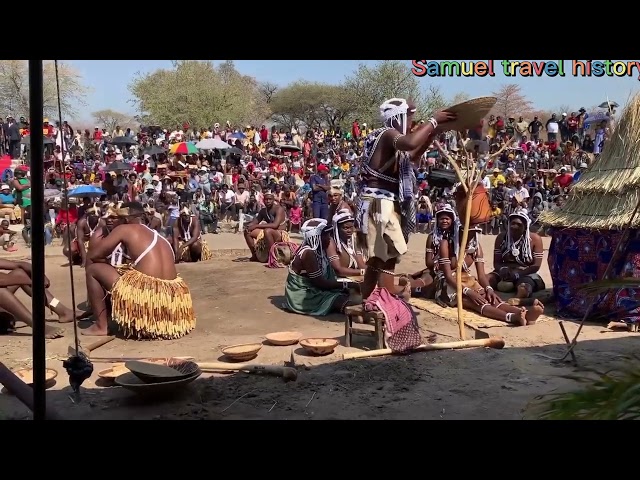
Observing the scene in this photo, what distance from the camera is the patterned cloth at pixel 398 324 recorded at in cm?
527

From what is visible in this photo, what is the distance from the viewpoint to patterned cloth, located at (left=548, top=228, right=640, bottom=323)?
20.4 ft

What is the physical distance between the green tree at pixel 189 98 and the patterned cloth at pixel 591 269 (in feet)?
115

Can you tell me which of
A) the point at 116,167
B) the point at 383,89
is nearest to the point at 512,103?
the point at 383,89

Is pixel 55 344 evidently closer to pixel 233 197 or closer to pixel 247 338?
pixel 247 338

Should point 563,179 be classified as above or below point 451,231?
above

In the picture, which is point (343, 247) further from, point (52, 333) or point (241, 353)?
point (52, 333)

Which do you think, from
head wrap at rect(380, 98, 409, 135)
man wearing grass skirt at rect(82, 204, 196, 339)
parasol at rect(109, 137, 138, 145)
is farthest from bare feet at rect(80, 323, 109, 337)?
parasol at rect(109, 137, 138, 145)

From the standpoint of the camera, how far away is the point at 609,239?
6.33 m

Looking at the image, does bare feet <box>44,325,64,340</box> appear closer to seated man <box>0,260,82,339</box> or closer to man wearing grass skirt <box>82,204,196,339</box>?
seated man <box>0,260,82,339</box>

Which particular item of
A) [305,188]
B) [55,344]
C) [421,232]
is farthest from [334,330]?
[305,188]

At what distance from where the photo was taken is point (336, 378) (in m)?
4.70

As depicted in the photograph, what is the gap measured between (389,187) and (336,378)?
1726mm
